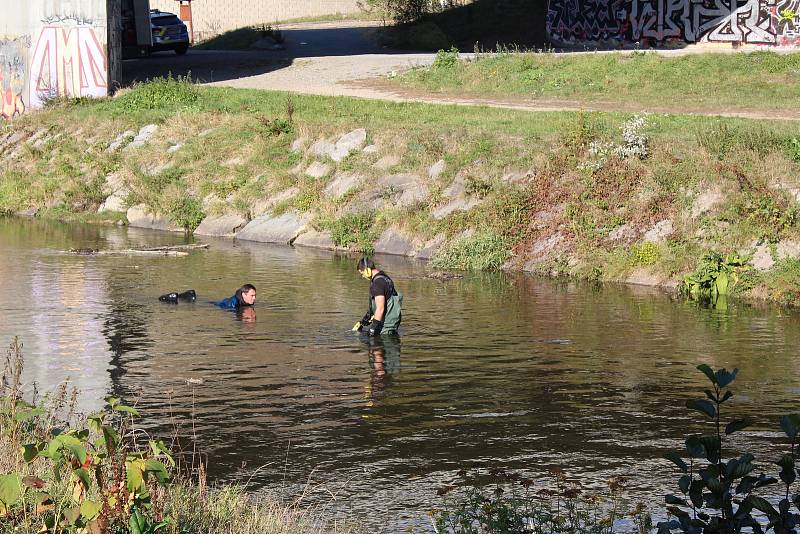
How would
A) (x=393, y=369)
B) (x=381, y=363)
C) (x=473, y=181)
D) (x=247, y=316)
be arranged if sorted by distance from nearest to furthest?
(x=393, y=369) → (x=381, y=363) → (x=247, y=316) → (x=473, y=181)

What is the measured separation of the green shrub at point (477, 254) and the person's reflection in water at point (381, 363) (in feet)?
25.1

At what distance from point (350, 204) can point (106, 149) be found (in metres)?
11.2

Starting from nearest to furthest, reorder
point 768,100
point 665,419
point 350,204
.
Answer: point 665,419, point 350,204, point 768,100

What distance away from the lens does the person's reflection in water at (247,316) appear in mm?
20359

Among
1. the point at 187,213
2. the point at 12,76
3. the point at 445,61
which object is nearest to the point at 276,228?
the point at 187,213

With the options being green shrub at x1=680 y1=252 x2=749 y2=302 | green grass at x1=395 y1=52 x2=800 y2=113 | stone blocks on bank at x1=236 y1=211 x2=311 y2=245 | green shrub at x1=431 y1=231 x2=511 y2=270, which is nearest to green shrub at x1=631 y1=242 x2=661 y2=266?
green shrub at x1=680 y1=252 x2=749 y2=302

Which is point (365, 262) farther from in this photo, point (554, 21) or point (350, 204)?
point (554, 21)

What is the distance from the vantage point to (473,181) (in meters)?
28.6

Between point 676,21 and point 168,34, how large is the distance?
903 inches

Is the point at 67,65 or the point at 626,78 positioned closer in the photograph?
the point at 626,78

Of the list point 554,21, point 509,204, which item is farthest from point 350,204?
point 554,21

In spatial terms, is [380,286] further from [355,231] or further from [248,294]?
[355,231]

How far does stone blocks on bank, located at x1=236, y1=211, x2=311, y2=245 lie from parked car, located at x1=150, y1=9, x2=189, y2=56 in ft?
91.4

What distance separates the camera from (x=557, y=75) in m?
40.6
